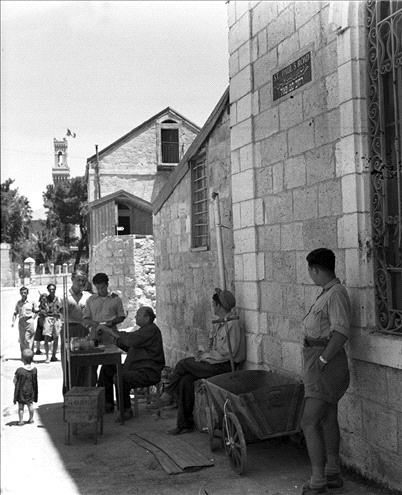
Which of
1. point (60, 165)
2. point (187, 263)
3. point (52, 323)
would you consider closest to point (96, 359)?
point (187, 263)

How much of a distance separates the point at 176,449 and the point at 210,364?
956 mm

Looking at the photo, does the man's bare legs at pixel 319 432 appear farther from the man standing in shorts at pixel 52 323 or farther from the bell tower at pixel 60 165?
the bell tower at pixel 60 165

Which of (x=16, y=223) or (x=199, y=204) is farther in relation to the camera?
(x=16, y=223)

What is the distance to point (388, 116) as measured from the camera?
4418mm

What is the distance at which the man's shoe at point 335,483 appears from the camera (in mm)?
4278

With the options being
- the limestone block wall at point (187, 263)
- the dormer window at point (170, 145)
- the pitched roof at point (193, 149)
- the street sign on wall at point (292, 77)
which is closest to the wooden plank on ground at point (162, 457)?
the limestone block wall at point (187, 263)

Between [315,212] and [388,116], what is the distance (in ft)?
3.33

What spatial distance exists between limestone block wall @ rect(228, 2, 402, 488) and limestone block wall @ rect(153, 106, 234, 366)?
2.08 ft

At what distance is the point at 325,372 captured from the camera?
418 centimetres

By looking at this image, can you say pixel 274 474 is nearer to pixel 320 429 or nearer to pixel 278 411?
pixel 278 411

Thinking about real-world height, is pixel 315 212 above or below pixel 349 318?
above

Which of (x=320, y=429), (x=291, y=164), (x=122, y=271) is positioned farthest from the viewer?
(x=122, y=271)

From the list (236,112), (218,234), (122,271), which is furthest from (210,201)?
(122,271)

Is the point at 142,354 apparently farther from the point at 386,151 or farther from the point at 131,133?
the point at 131,133
